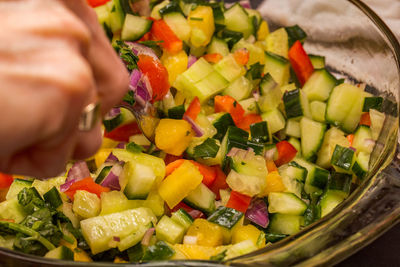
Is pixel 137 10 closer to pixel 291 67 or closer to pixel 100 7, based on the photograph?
pixel 100 7

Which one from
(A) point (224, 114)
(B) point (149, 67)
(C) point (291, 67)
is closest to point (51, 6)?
(B) point (149, 67)

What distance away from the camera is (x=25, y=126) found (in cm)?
74

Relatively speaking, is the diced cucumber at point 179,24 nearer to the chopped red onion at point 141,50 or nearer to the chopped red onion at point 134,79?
the chopped red onion at point 141,50

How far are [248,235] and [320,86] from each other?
81 cm

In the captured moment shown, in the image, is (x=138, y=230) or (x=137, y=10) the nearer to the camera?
(x=138, y=230)

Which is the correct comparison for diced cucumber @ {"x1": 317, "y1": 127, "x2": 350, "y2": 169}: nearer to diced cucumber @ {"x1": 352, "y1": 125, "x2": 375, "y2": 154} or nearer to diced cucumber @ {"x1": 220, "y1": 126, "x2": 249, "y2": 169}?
diced cucumber @ {"x1": 352, "y1": 125, "x2": 375, "y2": 154}

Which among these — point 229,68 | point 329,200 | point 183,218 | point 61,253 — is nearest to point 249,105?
point 229,68

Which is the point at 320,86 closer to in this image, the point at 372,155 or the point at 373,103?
the point at 373,103

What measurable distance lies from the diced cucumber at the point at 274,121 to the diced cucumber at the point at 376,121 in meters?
0.34

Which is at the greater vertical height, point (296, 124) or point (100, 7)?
point (100, 7)

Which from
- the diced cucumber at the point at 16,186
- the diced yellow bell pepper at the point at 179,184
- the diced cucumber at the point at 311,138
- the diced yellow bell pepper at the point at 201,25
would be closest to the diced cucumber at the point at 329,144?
the diced cucumber at the point at 311,138

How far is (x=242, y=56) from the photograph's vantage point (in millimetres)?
1976

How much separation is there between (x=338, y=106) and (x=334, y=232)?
0.69 m

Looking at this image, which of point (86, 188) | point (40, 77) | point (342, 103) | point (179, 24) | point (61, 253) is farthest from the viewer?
point (179, 24)
